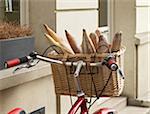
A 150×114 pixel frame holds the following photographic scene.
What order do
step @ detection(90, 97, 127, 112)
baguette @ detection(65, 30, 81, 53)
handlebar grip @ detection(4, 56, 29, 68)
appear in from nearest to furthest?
handlebar grip @ detection(4, 56, 29, 68) → baguette @ detection(65, 30, 81, 53) → step @ detection(90, 97, 127, 112)

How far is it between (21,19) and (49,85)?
29.7 inches

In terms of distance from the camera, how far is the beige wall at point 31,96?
11.1 feet

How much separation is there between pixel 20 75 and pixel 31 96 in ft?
1.08

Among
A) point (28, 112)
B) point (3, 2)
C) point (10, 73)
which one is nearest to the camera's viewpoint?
point (10, 73)

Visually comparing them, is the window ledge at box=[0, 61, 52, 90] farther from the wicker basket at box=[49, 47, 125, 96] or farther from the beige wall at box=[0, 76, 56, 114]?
the wicker basket at box=[49, 47, 125, 96]

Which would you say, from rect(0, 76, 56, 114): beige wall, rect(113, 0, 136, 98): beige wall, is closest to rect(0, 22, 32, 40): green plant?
rect(0, 76, 56, 114): beige wall

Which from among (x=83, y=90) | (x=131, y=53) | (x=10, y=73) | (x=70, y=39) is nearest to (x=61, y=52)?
(x=70, y=39)

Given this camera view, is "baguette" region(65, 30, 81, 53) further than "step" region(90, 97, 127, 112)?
No

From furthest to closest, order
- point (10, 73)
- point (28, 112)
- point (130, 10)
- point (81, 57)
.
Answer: point (130, 10), point (28, 112), point (10, 73), point (81, 57)

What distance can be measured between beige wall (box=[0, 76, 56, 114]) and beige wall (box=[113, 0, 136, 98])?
2.78 meters

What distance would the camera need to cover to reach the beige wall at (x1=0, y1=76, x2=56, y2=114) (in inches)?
133

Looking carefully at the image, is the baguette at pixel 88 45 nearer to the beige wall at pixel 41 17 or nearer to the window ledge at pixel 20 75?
the window ledge at pixel 20 75

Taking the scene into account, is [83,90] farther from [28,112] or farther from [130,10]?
[130,10]

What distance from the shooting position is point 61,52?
3057 mm
